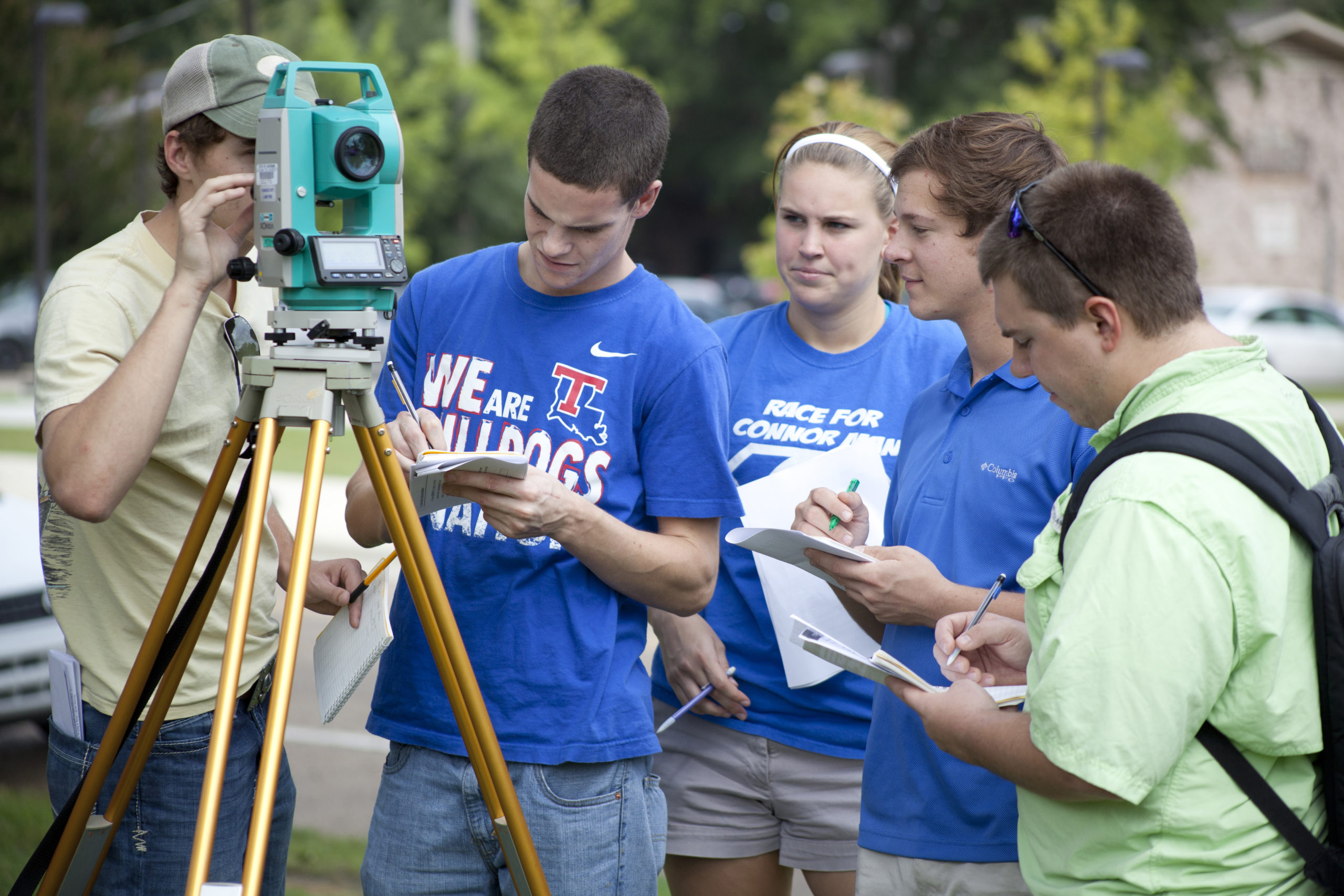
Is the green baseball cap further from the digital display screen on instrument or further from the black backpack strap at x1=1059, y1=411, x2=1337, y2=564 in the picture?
the black backpack strap at x1=1059, y1=411, x2=1337, y2=564

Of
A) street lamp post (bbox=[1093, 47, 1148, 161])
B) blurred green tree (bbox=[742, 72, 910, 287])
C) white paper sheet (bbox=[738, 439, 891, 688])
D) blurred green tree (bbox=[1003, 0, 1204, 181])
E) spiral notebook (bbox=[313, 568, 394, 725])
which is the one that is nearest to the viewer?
spiral notebook (bbox=[313, 568, 394, 725])

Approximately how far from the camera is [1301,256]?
3422cm

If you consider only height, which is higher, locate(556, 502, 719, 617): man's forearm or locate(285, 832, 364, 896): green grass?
locate(556, 502, 719, 617): man's forearm

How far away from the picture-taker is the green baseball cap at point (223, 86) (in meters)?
2.27

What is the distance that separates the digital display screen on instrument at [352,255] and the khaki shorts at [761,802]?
57.7 inches

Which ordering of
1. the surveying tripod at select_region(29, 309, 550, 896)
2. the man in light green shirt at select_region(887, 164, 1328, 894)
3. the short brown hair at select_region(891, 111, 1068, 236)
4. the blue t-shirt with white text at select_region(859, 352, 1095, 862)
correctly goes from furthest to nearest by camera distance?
1. the short brown hair at select_region(891, 111, 1068, 236)
2. the blue t-shirt with white text at select_region(859, 352, 1095, 862)
3. the surveying tripod at select_region(29, 309, 550, 896)
4. the man in light green shirt at select_region(887, 164, 1328, 894)

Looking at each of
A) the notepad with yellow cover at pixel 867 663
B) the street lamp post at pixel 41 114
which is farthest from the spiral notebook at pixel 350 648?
the street lamp post at pixel 41 114

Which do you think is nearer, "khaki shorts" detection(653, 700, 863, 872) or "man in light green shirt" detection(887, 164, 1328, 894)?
"man in light green shirt" detection(887, 164, 1328, 894)

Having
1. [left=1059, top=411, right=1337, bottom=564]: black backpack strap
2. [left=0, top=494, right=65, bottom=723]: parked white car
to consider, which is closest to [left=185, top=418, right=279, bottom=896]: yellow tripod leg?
[left=1059, top=411, right=1337, bottom=564]: black backpack strap

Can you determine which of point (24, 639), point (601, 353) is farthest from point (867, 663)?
point (24, 639)

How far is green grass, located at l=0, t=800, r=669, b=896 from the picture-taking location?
402cm

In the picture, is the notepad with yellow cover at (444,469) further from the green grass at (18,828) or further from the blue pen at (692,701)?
the green grass at (18,828)

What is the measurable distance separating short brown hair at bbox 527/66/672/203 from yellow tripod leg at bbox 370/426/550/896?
2.12 ft

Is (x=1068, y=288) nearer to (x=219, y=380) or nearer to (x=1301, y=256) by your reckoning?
(x=219, y=380)
